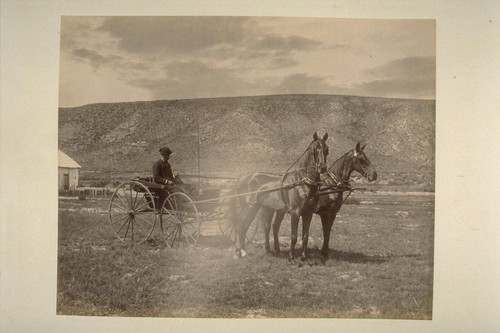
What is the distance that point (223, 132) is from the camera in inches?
182

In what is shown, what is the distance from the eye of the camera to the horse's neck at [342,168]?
461 centimetres

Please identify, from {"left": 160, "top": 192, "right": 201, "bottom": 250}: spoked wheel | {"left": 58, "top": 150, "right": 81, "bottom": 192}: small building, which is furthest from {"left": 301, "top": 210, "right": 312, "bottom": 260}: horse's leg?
{"left": 58, "top": 150, "right": 81, "bottom": 192}: small building

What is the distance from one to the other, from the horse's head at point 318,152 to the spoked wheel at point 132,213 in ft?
4.74

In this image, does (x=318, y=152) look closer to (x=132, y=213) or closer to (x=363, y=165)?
(x=363, y=165)

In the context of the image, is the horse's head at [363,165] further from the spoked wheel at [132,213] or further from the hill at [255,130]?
the spoked wheel at [132,213]

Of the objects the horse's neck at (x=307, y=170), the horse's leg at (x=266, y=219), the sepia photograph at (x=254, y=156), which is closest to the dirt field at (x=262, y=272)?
the sepia photograph at (x=254, y=156)

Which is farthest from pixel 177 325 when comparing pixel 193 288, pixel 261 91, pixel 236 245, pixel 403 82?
pixel 403 82

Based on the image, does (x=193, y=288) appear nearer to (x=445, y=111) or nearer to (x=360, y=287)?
(x=360, y=287)

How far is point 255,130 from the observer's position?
4637mm

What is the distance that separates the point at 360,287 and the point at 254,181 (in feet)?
4.21

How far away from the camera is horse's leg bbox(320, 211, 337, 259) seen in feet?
15.1

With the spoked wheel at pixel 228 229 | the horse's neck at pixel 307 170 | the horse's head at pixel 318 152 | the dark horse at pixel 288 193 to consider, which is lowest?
the spoked wheel at pixel 228 229

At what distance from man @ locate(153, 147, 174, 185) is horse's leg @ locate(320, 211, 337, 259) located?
136cm

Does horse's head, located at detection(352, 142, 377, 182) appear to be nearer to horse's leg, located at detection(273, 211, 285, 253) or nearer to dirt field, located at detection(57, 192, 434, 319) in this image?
dirt field, located at detection(57, 192, 434, 319)
